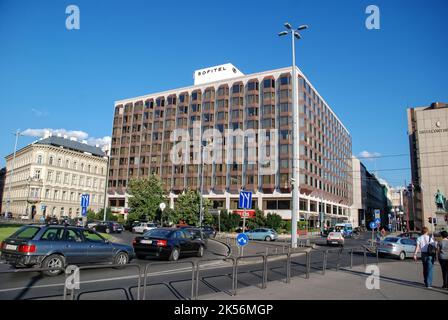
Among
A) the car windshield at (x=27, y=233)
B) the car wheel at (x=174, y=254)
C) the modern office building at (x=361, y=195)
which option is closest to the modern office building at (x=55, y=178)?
the car wheel at (x=174, y=254)

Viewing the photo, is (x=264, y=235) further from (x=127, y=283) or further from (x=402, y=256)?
(x=127, y=283)

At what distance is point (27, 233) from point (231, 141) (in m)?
58.7

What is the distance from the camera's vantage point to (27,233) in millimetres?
11281

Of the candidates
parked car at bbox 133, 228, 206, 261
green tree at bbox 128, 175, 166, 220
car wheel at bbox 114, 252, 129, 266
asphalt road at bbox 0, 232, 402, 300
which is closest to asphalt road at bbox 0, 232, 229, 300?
asphalt road at bbox 0, 232, 402, 300

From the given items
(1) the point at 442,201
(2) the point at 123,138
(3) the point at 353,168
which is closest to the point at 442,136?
(1) the point at 442,201

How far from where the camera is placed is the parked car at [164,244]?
1562 centimetres

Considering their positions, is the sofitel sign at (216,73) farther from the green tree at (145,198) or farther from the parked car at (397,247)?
the parked car at (397,247)

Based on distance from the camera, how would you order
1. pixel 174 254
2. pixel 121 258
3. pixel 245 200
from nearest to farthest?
1. pixel 121 258
2. pixel 174 254
3. pixel 245 200

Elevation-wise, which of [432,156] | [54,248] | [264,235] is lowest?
[264,235]

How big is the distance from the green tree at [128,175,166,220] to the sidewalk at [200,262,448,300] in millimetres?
47181

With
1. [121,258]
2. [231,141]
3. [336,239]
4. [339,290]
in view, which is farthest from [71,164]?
[339,290]
